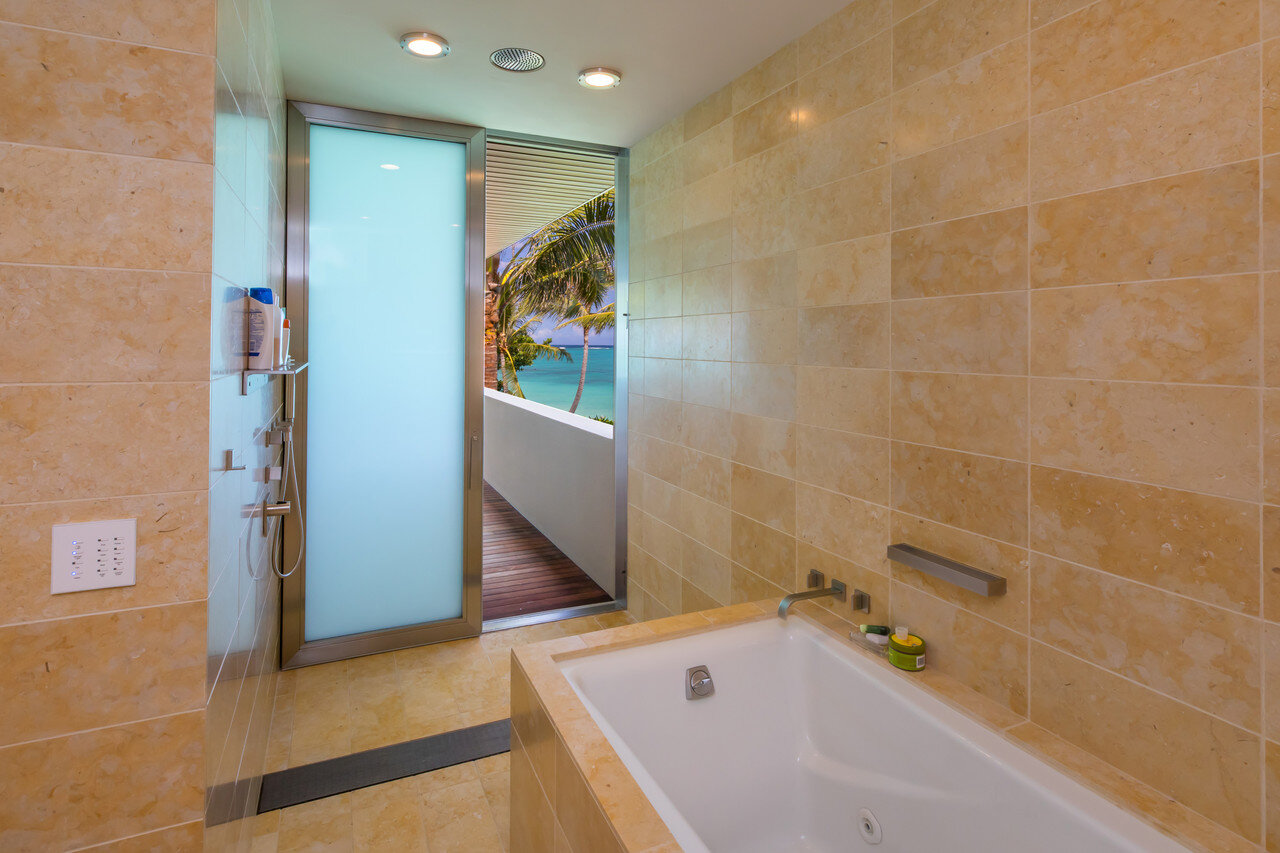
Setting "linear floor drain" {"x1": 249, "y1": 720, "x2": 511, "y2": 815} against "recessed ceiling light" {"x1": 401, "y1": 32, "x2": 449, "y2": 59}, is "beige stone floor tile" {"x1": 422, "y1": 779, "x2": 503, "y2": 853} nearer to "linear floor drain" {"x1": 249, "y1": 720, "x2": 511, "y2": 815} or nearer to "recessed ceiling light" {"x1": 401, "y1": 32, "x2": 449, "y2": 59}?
"linear floor drain" {"x1": 249, "y1": 720, "x2": 511, "y2": 815}

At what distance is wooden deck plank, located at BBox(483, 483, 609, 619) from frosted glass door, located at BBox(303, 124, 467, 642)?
579 millimetres

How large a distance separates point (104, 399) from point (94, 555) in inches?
10.5

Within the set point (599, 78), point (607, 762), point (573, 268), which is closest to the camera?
point (607, 762)

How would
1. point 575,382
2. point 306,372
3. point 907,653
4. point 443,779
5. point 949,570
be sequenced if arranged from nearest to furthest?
point 949,570
point 907,653
point 443,779
point 306,372
point 575,382

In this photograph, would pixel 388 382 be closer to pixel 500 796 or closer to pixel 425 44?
pixel 425 44

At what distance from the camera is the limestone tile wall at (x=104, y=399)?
1.12 meters

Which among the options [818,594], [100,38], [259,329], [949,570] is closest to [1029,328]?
[949,570]

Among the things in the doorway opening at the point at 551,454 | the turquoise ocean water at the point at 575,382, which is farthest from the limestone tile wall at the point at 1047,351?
the turquoise ocean water at the point at 575,382

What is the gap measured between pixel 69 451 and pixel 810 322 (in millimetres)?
1917

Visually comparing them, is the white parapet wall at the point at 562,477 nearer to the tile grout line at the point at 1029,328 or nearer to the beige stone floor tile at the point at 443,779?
the beige stone floor tile at the point at 443,779

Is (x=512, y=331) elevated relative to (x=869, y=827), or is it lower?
elevated

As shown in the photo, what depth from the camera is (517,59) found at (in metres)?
2.53

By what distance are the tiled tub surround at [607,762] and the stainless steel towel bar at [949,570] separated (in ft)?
0.96

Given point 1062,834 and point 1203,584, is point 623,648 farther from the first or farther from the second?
point 1203,584
